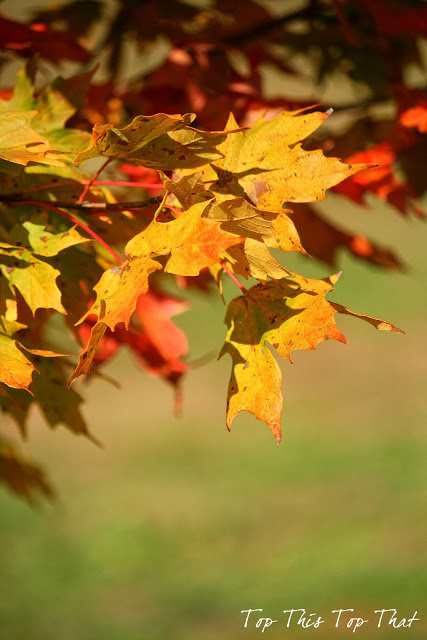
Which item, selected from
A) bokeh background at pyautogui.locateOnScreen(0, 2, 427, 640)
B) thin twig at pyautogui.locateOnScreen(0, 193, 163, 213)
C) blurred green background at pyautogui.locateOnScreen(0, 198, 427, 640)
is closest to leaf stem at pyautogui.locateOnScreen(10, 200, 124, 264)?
thin twig at pyautogui.locateOnScreen(0, 193, 163, 213)

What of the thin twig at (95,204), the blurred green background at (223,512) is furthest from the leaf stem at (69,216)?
the blurred green background at (223,512)

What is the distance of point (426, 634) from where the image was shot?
232 centimetres

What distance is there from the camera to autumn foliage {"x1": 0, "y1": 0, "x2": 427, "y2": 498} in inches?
27.3

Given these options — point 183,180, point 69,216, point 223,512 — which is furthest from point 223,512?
point 183,180

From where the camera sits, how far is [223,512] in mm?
3373

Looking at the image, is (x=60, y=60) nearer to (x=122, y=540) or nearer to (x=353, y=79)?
(x=353, y=79)

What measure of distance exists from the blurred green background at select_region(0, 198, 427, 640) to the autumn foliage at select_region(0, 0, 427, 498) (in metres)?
0.54

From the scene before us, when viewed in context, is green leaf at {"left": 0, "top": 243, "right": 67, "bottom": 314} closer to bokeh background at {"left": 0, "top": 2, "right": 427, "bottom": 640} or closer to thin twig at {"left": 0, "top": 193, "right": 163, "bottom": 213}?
thin twig at {"left": 0, "top": 193, "right": 163, "bottom": 213}

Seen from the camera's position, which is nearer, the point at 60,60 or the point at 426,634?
the point at 60,60

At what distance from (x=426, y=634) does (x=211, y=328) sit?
3.47 m

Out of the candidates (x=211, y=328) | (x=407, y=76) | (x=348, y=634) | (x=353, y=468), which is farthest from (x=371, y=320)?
(x=211, y=328)

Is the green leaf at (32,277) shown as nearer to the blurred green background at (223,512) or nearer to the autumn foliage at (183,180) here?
the autumn foliage at (183,180)

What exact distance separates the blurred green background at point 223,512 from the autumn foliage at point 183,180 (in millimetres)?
544

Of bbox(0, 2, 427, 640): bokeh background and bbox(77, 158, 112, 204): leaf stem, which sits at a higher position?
bbox(77, 158, 112, 204): leaf stem
